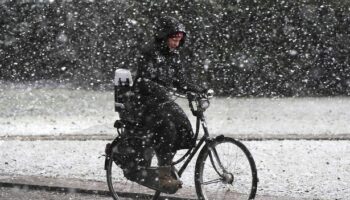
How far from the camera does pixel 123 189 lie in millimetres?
6363

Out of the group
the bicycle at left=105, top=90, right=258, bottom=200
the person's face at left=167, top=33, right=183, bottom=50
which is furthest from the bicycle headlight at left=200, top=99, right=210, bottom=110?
the person's face at left=167, top=33, right=183, bottom=50

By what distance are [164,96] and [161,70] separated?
8.5 inches

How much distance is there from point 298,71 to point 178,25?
9.62m

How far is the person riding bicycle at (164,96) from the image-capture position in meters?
5.48

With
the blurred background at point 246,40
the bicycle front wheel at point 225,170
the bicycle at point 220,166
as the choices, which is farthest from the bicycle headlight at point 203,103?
the blurred background at point 246,40

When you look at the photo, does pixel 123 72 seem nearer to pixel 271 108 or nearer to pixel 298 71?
pixel 271 108

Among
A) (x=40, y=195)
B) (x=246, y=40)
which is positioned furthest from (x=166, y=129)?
(x=246, y=40)

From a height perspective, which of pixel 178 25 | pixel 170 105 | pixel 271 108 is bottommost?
pixel 271 108

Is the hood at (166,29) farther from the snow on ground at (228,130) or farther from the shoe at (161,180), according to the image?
the snow on ground at (228,130)

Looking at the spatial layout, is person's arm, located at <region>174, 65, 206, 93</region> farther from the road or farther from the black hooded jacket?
the road

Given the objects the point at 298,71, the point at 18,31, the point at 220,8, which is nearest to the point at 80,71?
the point at 18,31

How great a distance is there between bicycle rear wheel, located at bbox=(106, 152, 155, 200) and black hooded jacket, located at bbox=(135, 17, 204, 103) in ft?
3.09

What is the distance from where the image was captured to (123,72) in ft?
18.6

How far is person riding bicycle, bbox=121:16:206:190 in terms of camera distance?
18.0 ft
